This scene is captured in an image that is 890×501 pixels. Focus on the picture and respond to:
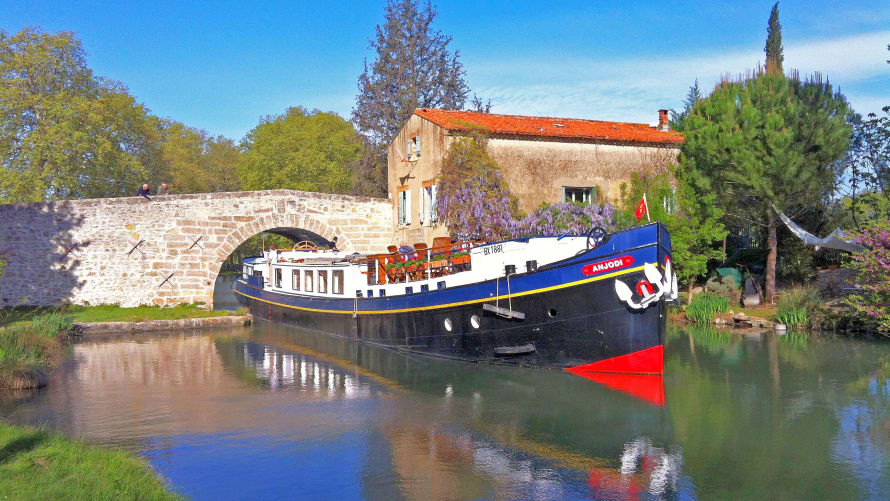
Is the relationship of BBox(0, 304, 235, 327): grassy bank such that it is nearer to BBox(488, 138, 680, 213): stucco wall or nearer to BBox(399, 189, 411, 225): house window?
BBox(399, 189, 411, 225): house window

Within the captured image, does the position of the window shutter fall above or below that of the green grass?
above

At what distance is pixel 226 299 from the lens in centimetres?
3338

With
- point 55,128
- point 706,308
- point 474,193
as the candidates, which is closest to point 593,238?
point 474,193

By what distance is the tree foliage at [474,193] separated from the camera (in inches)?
840

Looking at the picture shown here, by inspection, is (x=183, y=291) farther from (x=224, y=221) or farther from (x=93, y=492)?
(x=93, y=492)

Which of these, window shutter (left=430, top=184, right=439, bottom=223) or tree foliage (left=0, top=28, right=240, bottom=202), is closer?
window shutter (left=430, top=184, right=439, bottom=223)

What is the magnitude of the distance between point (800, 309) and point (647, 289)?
8.69 metres

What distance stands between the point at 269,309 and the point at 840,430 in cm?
1768

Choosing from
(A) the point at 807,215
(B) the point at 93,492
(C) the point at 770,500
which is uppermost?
(A) the point at 807,215

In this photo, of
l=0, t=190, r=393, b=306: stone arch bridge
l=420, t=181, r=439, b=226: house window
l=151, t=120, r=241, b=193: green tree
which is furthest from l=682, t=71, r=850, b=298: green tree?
l=151, t=120, r=241, b=193: green tree

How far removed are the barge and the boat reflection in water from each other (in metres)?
0.39

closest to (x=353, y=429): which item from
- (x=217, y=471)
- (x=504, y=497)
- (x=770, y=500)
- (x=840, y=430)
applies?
(x=217, y=471)

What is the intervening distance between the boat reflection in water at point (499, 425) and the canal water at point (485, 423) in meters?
0.04

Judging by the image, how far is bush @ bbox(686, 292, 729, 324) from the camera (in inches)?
819
